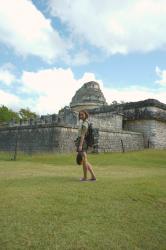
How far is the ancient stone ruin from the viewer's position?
15.1m

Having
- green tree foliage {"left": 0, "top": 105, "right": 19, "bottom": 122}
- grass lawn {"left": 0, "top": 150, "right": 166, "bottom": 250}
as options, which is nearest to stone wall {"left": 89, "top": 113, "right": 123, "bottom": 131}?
grass lawn {"left": 0, "top": 150, "right": 166, "bottom": 250}

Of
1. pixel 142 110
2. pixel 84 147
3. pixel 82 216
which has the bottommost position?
pixel 82 216

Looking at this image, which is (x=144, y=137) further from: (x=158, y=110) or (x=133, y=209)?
(x=133, y=209)

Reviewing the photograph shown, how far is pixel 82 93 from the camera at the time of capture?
25844 millimetres

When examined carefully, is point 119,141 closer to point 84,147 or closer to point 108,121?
point 108,121

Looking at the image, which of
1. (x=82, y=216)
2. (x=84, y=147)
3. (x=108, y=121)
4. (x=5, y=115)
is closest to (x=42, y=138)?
(x=108, y=121)

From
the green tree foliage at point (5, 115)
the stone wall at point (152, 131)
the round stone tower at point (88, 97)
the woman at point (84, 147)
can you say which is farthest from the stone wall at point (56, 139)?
the green tree foliage at point (5, 115)

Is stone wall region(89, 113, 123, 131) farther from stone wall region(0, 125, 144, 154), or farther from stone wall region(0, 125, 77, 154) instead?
stone wall region(0, 125, 77, 154)

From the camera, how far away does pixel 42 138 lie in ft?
51.8

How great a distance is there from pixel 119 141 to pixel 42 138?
465 cm

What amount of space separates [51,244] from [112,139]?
1364 centimetres

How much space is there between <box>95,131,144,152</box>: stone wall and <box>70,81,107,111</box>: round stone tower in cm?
686

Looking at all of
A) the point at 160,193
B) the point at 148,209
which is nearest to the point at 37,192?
the point at 148,209

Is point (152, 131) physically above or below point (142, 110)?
below
